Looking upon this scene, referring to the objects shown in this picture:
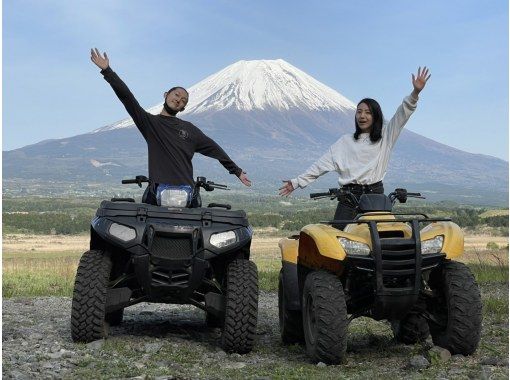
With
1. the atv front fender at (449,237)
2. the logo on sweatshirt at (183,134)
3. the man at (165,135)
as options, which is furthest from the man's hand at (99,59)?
the atv front fender at (449,237)

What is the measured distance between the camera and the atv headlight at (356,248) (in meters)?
6.10

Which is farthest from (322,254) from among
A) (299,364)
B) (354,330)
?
(354,330)

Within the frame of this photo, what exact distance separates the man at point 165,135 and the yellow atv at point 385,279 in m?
1.61

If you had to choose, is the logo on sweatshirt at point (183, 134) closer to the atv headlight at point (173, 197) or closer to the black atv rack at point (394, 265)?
the atv headlight at point (173, 197)

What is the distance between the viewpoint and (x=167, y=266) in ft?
22.5

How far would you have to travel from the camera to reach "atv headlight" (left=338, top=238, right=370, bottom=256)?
610cm

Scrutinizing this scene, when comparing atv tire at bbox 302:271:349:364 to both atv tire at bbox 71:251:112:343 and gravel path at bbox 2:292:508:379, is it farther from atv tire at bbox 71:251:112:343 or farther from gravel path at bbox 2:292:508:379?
atv tire at bbox 71:251:112:343

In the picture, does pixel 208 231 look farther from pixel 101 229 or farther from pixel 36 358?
pixel 36 358

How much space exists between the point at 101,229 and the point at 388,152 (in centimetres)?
262

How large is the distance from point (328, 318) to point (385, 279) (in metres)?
0.53

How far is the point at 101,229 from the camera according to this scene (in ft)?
22.9

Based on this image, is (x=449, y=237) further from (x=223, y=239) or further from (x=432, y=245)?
(x=223, y=239)

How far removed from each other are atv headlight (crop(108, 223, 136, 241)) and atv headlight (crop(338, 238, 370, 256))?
1865 millimetres

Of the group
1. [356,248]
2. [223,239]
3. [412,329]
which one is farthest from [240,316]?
[412,329]
